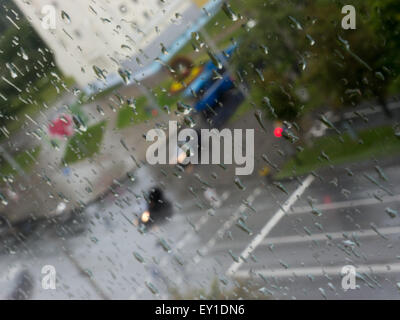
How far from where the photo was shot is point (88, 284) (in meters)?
1.93

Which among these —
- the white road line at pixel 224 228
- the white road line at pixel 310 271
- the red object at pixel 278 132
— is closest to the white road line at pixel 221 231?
the white road line at pixel 224 228

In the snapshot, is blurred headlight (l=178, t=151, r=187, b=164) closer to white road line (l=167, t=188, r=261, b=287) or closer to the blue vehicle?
the blue vehicle

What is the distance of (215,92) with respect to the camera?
150 cm

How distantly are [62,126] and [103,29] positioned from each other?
1.56ft

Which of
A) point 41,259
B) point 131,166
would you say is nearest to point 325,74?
point 131,166

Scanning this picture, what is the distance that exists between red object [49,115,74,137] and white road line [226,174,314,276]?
96cm

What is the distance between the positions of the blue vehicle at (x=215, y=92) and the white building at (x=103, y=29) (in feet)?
0.60

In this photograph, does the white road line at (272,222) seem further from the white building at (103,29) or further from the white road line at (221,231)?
the white building at (103,29)

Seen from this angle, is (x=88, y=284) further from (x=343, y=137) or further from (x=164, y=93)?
(x=343, y=137)

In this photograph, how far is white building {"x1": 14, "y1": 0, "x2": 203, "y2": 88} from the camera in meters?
1.45

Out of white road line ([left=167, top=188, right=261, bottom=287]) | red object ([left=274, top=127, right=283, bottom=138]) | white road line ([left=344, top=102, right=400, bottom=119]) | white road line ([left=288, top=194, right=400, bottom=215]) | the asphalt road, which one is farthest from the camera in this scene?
white road line ([left=167, top=188, right=261, bottom=287])

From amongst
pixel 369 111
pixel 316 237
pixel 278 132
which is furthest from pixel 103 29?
pixel 316 237

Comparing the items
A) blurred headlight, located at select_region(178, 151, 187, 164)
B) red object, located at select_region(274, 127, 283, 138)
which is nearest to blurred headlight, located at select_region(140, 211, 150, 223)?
blurred headlight, located at select_region(178, 151, 187, 164)

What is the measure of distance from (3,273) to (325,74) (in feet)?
6.07
